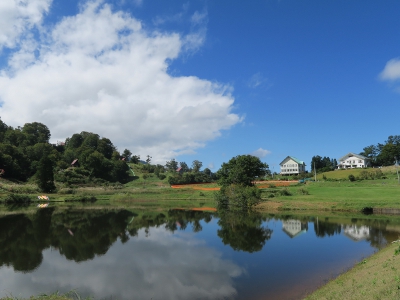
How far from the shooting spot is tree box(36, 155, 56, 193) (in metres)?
66.7

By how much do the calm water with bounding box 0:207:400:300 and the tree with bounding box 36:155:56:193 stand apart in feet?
115

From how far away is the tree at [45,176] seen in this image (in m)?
66.7

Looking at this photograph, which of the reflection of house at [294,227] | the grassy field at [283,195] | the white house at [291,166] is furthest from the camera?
the white house at [291,166]

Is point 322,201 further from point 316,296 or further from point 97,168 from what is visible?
point 97,168

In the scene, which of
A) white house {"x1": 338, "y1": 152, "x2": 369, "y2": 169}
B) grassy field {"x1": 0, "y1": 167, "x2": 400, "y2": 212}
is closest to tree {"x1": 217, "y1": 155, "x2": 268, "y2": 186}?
grassy field {"x1": 0, "y1": 167, "x2": 400, "y2": 212}

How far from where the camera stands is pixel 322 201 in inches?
1795

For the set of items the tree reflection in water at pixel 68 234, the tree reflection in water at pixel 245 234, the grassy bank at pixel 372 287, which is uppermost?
the grassy bank at pixel 372 287

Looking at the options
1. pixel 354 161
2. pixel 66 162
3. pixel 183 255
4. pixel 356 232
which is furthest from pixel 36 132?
pixel 354 161

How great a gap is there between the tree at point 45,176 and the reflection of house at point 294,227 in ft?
186

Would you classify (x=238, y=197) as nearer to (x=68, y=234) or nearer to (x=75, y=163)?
(x=68, y=234)

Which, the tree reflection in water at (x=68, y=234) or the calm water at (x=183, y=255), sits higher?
the tree reflection in water at (x=68, y=234)

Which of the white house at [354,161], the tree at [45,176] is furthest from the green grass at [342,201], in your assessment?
the white house at [354,161]

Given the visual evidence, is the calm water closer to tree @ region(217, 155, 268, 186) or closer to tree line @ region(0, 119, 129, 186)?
tree @ region(217, 155, 268, 186)

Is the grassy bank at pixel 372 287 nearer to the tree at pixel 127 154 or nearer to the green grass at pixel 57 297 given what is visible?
the green grass at pixel 57 297
